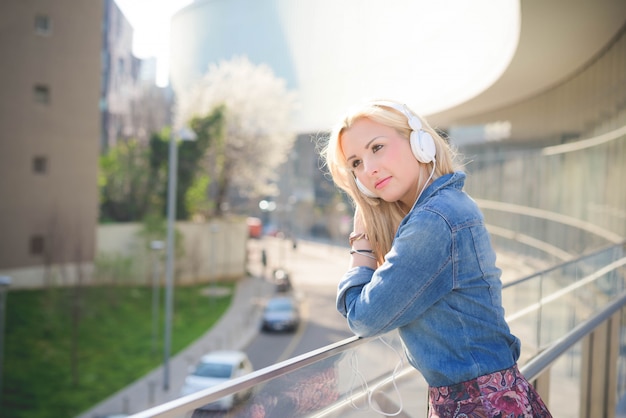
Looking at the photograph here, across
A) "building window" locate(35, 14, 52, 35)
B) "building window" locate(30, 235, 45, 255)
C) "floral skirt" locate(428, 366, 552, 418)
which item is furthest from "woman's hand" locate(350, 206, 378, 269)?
"building window" locate(35, 14, 52, 35)

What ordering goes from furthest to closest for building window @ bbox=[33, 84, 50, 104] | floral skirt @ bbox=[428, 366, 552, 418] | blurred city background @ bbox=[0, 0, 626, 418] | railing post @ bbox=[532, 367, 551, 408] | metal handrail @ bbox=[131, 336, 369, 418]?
building window @ bbox=[33, 84, 50, 104] → blurred city background @ bbox=[0, 0, 626, 418] → railing post @ bbox=[532, 367, 551, 408] → floral skirt @ bbox=[428, 366, 552, 418] → metal handrail @ bbox=[131, 336, 369, 418]

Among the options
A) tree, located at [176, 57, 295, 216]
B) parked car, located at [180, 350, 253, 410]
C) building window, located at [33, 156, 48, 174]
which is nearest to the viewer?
parked car, located at [180, 350, 253, 410]

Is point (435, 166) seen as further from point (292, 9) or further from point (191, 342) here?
point (292, 9)

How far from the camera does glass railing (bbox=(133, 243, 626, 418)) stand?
53.4 inches

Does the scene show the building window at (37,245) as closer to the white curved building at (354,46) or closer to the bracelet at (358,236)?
the white curved building at (354,46)

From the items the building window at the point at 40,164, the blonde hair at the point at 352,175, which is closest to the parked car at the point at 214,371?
the blonde hair at the point at 352,175

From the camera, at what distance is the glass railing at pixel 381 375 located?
1355mm

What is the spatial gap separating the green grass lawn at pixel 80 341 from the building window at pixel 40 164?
15.9 ft

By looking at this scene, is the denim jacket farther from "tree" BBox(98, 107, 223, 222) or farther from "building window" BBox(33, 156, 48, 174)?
"tree" BBox(98, 107, 223, 222)

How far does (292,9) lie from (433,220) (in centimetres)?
4129

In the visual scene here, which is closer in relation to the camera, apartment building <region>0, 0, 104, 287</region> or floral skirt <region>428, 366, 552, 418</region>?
floral skirt <region>428, 366, 552, 418</region>

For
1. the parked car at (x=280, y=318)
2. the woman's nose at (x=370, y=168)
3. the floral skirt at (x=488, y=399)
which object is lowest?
the parked car at (x=280, y=318)

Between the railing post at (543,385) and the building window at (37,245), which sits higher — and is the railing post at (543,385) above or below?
above

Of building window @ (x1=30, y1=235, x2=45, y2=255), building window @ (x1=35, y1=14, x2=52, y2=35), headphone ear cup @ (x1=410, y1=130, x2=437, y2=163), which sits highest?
building window @ (x1=35, y1=14, x2=52, y2=35)
